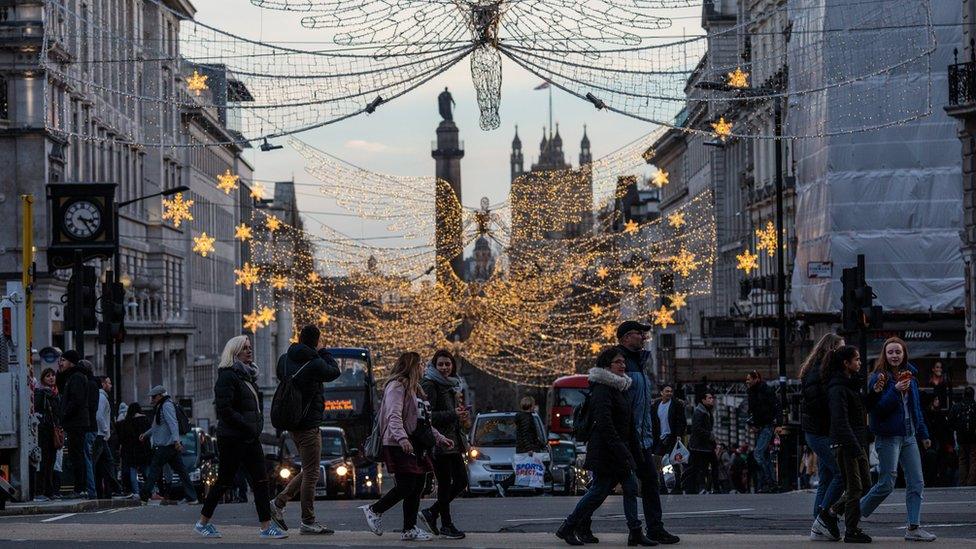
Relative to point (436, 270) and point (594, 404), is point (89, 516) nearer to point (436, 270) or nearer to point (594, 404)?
point (594, 404)

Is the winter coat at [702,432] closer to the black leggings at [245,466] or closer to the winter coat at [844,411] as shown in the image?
the black leggings at [245,466]

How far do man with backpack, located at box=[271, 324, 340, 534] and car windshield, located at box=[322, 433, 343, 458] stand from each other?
19611mm

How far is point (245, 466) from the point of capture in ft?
56.1

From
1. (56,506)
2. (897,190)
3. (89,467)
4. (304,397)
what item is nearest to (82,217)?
(89,467)

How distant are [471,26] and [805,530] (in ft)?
18.3

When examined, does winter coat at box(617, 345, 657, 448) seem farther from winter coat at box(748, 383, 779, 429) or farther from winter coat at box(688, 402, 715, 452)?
winter coat at box(748, 383, 779, 429)

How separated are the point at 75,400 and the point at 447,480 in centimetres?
850

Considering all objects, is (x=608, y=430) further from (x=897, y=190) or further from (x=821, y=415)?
(x=897, y=190)

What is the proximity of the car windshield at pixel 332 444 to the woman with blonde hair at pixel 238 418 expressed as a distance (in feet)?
65.5

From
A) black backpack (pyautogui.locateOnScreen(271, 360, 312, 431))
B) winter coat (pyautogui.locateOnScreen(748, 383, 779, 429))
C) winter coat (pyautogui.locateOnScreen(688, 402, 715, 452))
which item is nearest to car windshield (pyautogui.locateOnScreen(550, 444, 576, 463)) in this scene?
winter coat (pyautogui.locateOnScreen(688, 402, 715, 452))

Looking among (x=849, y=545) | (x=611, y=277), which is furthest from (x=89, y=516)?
(x=611, y=277)

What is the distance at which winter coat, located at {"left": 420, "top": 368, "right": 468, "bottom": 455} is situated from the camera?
17.5m

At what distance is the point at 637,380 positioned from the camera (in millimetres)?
16281

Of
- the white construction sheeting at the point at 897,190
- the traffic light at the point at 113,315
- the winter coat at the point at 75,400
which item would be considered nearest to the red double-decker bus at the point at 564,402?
the white construction sheeting at the point at 897,190
